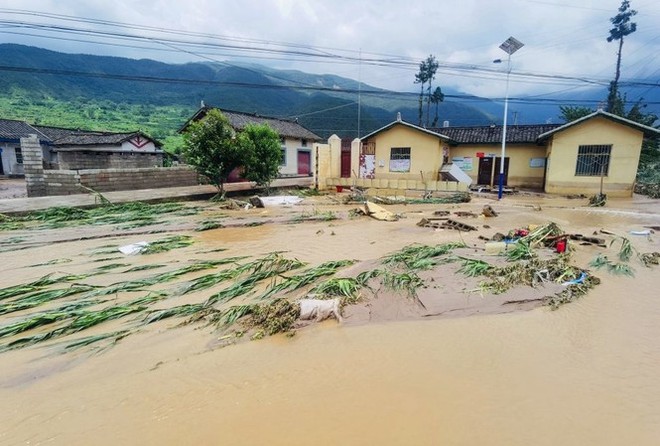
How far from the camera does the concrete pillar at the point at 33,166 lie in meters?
13.4

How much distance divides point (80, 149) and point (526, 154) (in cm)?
2813

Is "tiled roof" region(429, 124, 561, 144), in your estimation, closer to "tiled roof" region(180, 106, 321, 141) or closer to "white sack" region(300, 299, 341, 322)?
"tiled roof" region(180, 106, 321, 141)

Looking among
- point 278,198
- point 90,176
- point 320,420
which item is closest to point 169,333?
point 320,420

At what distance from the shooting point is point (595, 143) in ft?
58.9

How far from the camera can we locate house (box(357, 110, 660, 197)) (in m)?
17.5

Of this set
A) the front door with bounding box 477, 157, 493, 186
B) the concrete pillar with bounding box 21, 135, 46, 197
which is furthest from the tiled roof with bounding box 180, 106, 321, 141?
the front door with bounding box 477, 157, 493, 186

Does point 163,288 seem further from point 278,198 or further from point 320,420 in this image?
point 278,198

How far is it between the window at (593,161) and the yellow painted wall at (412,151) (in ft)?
23.5

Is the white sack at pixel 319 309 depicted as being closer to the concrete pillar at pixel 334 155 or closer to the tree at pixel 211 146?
the tree at pixel 211 146

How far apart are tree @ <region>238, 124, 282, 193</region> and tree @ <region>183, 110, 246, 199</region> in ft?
2.22

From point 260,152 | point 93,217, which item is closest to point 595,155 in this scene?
point 260,152

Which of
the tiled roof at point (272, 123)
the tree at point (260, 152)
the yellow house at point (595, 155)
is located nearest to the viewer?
the tree at point (260, 152)

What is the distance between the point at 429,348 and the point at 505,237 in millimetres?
5269

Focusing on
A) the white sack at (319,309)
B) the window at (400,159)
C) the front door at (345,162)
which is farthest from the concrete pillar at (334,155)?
the white sack at (319,309)
